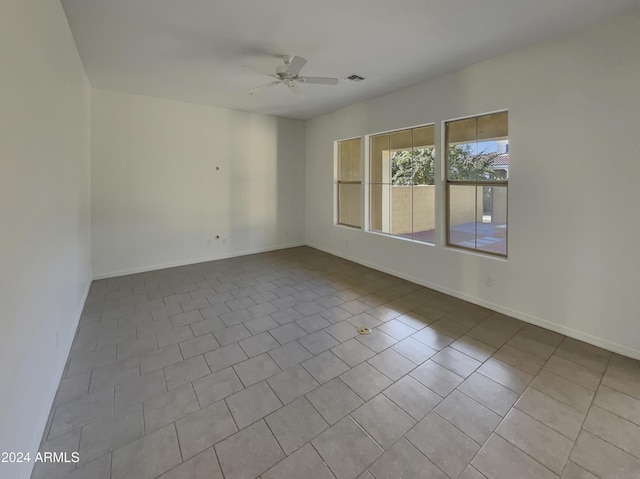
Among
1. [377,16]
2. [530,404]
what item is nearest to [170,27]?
[377,16]

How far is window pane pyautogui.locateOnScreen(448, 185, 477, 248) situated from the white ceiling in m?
1.48

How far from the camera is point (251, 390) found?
6.91ft

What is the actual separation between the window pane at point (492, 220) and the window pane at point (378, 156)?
1832mm

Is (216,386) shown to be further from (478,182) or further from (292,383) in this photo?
(478,182)

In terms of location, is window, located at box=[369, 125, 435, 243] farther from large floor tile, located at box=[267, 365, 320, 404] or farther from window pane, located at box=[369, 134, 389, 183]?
large floor tile, located at box=[267, 365, 320, 404]

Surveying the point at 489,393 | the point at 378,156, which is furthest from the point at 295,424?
the point at 378,156

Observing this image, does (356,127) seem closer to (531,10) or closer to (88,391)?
(531,10)

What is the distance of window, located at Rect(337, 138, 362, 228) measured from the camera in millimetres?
5539

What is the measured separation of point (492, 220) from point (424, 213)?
0.97 m

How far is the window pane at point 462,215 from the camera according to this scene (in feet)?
12.1

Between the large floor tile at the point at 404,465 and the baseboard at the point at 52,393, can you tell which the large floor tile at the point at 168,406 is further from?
the large floor tile at the point at 404,465

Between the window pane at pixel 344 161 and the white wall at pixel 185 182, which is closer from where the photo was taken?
the white wall at pixel 185 182

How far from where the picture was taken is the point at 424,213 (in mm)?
4273

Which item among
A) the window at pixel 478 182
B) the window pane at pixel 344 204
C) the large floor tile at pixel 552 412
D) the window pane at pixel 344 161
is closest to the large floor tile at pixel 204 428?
the large floor tile at pixel 552 412
